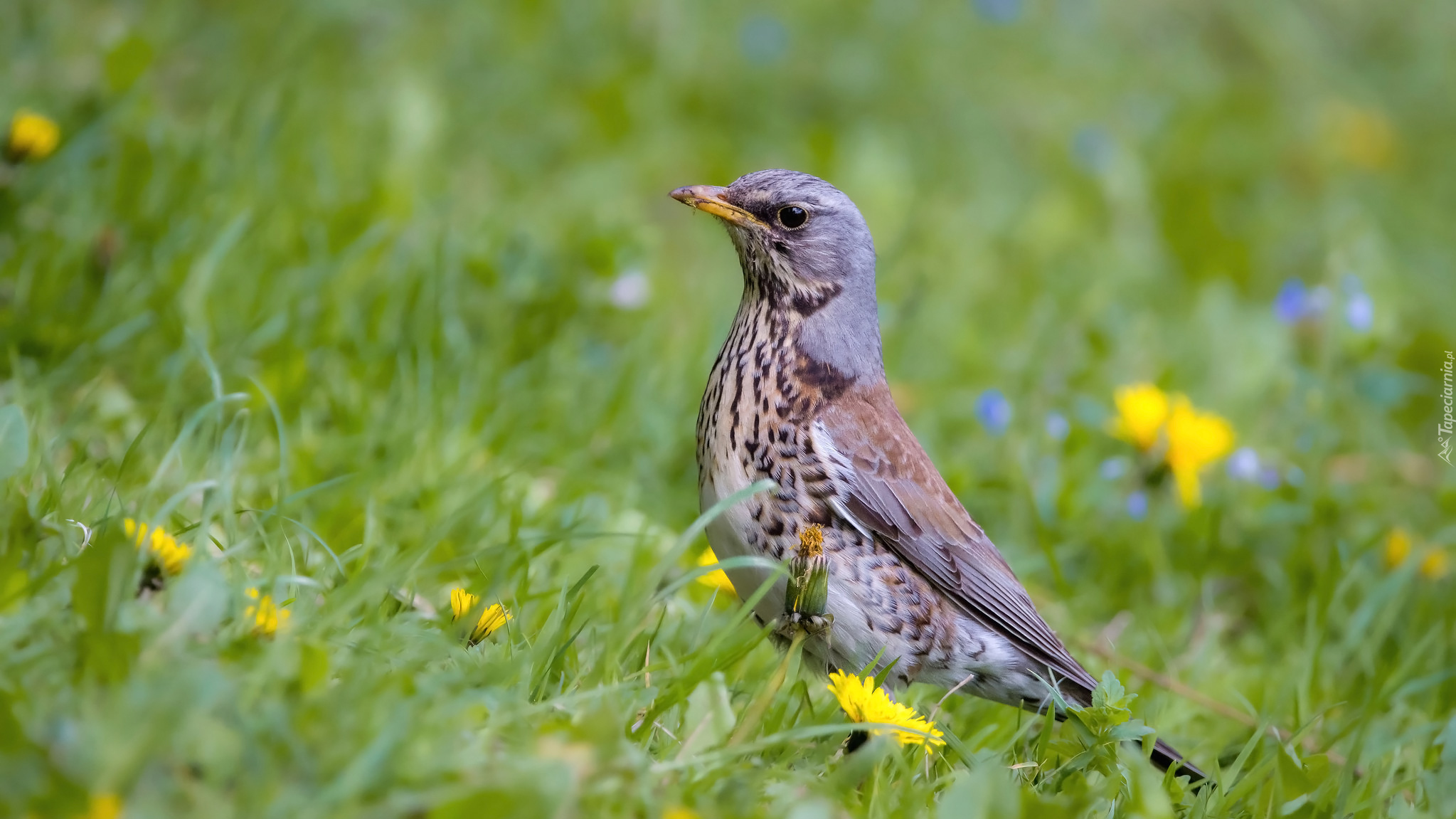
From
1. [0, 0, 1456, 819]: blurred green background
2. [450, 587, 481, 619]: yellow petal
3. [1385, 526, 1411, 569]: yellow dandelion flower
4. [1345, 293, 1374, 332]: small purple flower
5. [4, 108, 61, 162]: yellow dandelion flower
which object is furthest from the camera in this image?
[1345, 293, 1374, 332]: small purple flower

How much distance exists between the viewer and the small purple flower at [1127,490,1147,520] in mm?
4949

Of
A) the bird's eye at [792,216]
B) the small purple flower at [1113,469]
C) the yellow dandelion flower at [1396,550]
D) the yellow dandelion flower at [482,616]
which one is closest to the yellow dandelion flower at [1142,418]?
the small purple flower at [1113,469]

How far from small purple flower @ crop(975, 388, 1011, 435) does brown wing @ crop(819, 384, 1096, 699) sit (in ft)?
4.08

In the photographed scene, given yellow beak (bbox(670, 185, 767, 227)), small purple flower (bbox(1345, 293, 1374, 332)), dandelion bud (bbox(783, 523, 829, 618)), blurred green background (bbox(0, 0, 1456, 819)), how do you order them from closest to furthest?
blurred green background (bbox(0, 0, 1456, 819)), dandelion bud (bbox(783, 523, 829, 618)), yellow beak (bbox(670, 185, 767, 227)), small purple flower (bbox(1345, 293, 1374, 332))

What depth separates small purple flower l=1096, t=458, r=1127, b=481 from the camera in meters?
5.07

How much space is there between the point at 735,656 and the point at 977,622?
45.3 inches

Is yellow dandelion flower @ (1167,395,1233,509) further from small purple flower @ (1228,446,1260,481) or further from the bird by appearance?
the bird

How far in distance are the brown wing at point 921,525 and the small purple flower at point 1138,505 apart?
1242 mm

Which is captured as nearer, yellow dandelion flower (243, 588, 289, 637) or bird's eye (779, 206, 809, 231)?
yellow dandelion flower (243, 588, 289, 637)

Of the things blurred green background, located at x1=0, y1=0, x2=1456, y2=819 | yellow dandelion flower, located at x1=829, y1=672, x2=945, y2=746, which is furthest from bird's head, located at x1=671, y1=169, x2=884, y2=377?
yellow dandelion flower, located at x1=829, y1=672, x2=945, y2=746

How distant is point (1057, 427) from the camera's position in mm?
5234

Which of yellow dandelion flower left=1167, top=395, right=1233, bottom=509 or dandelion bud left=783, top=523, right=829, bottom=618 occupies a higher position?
yellow dandelion flower left=1167, top=395, right=1233, bottom=509

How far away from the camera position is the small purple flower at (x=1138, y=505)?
4949mm

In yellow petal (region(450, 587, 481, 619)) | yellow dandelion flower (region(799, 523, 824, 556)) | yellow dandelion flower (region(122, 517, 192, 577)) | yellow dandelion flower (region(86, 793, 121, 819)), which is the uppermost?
yellow dandelion flower (region(799, 523, 824, 556))
